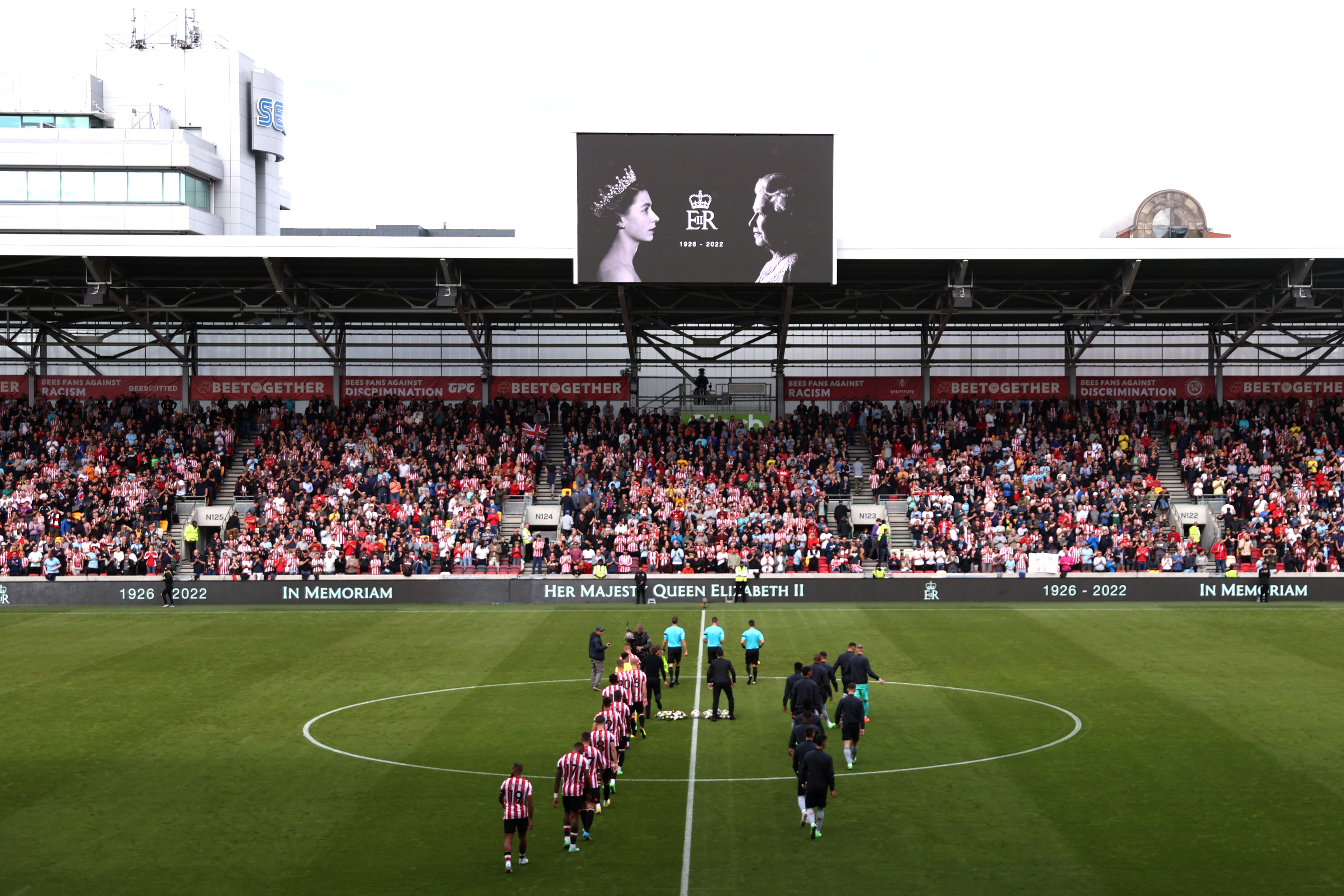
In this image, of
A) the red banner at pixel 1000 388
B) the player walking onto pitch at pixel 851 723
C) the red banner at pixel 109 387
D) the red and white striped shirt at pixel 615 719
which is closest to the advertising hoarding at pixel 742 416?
the red banner at pixel 1000 388

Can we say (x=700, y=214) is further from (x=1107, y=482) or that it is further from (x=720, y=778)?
(x=720, y=778)

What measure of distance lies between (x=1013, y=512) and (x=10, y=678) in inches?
1363

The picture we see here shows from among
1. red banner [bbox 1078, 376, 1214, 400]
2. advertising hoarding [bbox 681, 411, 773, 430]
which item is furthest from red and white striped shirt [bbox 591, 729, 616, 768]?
red banner [bbox 1078, 376, 1214, 400]

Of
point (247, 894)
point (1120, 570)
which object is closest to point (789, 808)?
point (247, 894)

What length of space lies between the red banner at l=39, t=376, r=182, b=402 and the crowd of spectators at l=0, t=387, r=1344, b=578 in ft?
2.12

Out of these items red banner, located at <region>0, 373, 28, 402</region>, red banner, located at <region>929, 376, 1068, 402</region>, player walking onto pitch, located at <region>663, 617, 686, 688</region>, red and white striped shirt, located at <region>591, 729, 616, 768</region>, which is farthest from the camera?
red banner, located at <region>0, 373, 28, 402</region>

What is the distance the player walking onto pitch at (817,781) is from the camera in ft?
50.8

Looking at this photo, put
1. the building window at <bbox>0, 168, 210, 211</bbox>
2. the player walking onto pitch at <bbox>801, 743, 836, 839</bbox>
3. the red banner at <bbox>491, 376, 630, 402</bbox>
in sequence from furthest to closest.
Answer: the building window at <bbox>0, 168, 210, 211</bbox> < the red banner at <bbox>491, 376, 630, 402</bbox> < the player walking onto pitch at <bbox>801, 743, 836, 839</bbox>

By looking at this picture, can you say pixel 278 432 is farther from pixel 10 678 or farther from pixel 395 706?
pixel 395 706

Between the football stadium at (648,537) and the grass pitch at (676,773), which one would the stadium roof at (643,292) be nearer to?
the football stadium at (648,537)

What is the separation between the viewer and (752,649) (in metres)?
25.7

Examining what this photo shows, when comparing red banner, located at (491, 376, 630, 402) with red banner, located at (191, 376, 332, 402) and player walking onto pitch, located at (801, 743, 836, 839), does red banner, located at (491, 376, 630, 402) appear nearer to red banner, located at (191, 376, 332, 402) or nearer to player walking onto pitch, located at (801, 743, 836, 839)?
red banner, located at (191, 376, 332, 402)

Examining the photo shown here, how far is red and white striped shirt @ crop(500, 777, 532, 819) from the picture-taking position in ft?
47.5

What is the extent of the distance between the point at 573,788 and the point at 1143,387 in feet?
162
